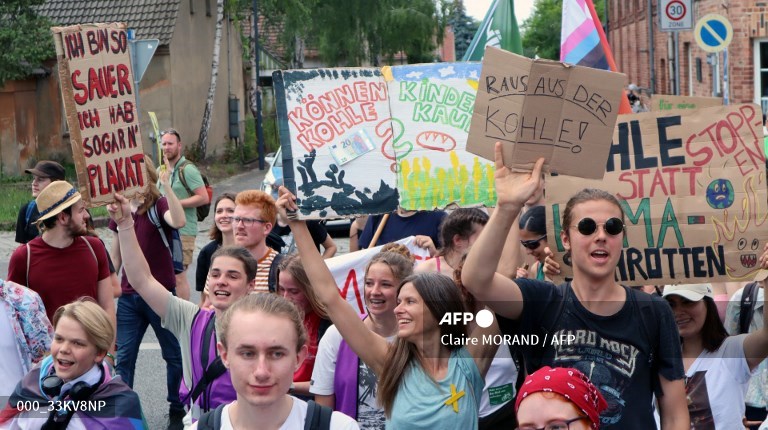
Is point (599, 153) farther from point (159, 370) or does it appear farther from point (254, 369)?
point (159, 370)

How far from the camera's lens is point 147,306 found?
7945 millimetres

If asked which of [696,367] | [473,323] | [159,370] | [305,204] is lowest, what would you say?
[159,370]

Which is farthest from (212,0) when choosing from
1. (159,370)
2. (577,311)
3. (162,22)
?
(577,311)

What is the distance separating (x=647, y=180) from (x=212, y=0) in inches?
1216

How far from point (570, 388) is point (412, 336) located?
1.17 metres

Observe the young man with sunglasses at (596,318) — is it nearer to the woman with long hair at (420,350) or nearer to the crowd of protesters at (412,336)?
the crowd of protesters at (412,336)

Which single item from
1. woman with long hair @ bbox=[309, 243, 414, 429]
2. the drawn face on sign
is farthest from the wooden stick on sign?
the drawn face on sign

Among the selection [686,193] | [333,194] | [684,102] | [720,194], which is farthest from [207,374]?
[684,102]

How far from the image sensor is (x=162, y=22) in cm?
3102

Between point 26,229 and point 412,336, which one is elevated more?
point 412,336

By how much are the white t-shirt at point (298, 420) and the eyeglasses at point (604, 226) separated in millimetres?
1062

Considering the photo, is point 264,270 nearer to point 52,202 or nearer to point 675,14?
point 52,202

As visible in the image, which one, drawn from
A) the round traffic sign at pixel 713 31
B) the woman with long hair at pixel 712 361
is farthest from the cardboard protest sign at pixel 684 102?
the round traffic sign at pixel 713 31

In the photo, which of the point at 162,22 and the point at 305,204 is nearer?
the point at 305,204
